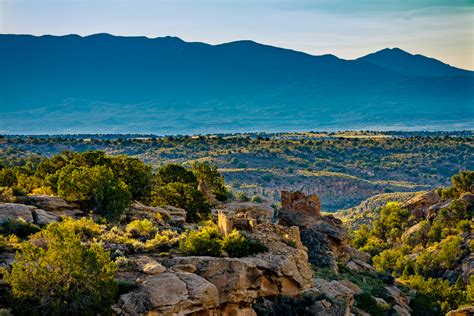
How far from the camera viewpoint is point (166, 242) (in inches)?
1198

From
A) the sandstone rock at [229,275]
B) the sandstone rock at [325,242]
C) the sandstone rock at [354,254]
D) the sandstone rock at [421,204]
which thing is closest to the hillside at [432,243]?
the sandstone rock at [421,204]

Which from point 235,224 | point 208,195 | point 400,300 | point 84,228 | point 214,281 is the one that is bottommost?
point 400,300

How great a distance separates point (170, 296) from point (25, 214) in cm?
1092

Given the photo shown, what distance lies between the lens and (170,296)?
25.0 metres

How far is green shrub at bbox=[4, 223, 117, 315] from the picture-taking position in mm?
23578

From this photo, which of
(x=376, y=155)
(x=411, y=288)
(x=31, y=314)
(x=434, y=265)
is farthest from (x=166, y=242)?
(x=376, y=155)

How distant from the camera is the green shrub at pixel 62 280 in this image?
2358cm

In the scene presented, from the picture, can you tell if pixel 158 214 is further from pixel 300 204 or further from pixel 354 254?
pixel 354 254

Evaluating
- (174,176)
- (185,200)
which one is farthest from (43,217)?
(174,176)

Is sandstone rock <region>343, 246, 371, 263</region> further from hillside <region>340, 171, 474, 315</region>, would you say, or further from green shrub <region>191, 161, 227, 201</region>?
green shrub <region>191, 161, 227, 201</region>

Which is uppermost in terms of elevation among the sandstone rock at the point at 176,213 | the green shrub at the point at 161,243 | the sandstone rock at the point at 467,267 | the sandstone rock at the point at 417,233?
the green shrub at the point at 161,243

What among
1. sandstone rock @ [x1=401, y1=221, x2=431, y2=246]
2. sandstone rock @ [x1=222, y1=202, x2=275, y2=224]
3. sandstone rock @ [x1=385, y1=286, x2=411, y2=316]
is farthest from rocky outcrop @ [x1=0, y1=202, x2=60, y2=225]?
sandstone rock @ [x1=401, y1=221, x2=431, y2=246]

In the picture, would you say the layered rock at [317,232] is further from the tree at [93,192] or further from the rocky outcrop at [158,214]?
the tree at [93,192]

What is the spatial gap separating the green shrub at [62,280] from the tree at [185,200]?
69.0 feet
